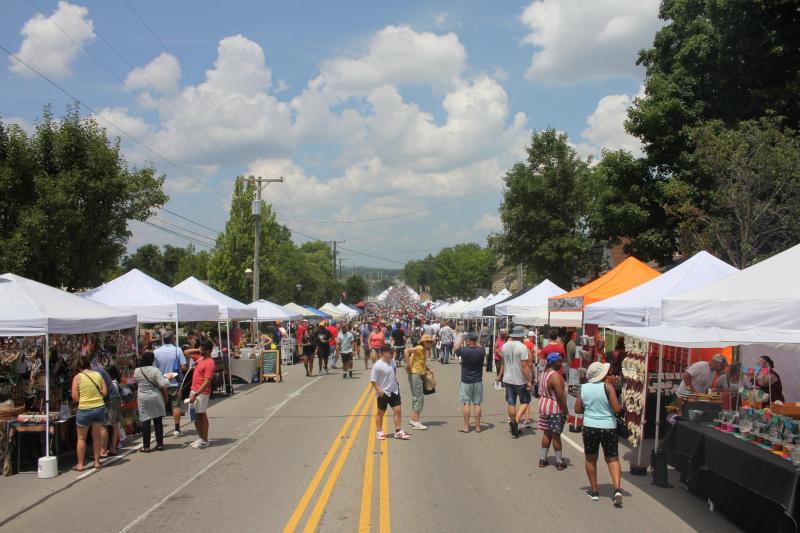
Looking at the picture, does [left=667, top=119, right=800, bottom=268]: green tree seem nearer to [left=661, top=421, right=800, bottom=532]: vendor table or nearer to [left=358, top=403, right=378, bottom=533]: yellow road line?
[left=661, top=421, right=800, bottom=532]: vendor table

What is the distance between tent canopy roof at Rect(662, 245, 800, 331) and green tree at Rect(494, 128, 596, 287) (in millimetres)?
24323

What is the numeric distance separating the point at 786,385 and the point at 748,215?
6923mm

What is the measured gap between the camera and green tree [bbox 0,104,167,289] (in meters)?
15.7

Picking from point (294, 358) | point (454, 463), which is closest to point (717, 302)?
point (454, 463)

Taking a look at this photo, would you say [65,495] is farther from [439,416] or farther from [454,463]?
[439,416]

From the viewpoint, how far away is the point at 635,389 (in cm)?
988

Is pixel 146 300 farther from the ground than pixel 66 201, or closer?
closer

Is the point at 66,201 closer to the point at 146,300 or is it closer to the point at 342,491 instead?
the point at 146,300

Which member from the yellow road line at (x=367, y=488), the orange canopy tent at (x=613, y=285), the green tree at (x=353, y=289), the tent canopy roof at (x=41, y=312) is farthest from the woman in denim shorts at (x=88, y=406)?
the green tree at (x=353, y=289)

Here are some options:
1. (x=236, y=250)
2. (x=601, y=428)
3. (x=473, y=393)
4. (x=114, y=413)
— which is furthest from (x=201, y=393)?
(x=236, y=250)

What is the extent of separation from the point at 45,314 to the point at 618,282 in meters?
11.4

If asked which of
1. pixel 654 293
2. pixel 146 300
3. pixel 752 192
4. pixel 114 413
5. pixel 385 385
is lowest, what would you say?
pixel 114 413

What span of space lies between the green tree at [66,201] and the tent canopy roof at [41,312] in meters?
5.65

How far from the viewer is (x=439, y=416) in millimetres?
13773
